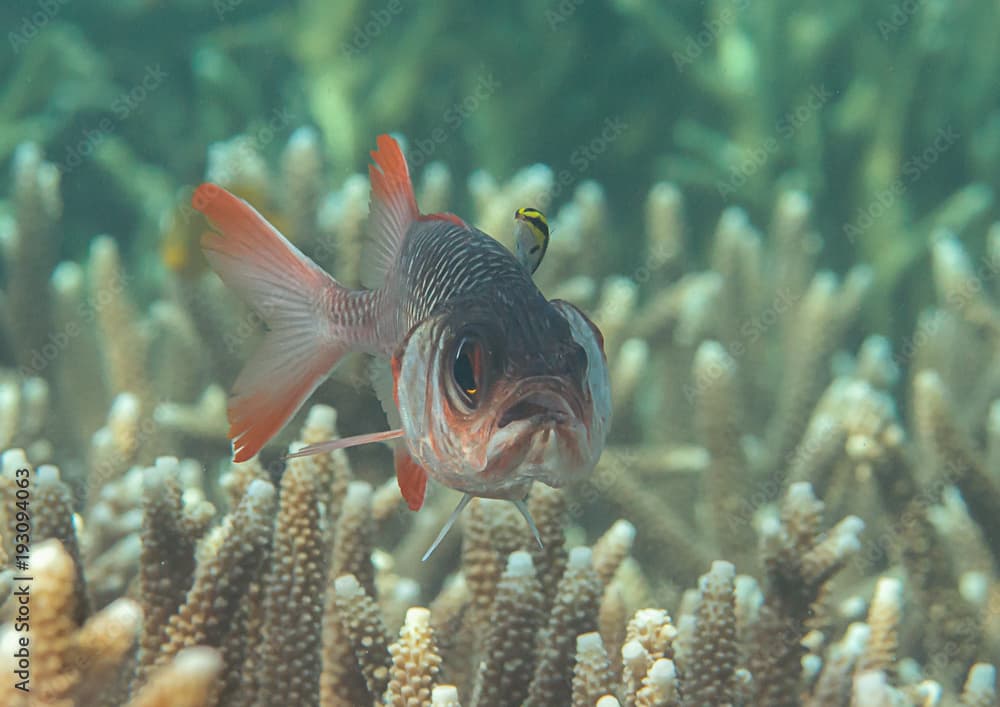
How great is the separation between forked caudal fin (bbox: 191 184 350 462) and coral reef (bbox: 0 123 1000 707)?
1.26 feet

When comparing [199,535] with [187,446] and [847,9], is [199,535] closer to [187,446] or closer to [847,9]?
[187,446]

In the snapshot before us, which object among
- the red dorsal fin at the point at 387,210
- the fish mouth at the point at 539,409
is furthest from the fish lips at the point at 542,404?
the red dorsal fin at the point at 387,210

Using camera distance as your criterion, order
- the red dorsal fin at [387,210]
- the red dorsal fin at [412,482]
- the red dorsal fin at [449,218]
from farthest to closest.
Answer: the red dorsal fin at [387,210], the red dorsal fin at [449,218], the red dorsal fin at [412,482]

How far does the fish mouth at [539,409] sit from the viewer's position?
1.22 meters

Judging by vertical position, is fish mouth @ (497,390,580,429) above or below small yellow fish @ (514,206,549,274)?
below

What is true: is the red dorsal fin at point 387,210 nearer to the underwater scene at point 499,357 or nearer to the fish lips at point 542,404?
the underwater scene at point 499,357

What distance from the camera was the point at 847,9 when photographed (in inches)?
240

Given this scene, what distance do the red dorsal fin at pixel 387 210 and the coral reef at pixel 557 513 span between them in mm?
611

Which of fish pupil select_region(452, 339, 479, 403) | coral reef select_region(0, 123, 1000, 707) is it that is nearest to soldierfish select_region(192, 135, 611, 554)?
fish pupil select_region(452, 339, 479, 403)

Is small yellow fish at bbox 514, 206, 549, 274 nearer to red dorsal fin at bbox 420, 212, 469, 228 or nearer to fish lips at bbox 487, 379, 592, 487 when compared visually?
red dorsal fin at bbox 420, 212, 469, 228

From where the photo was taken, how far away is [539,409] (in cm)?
123

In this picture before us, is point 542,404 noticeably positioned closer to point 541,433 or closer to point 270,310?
point 541,433

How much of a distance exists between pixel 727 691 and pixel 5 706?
1511mm

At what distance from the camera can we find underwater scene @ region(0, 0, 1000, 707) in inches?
68.5
